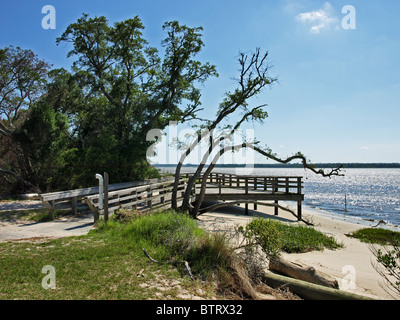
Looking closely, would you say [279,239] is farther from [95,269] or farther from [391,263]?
[95,269]

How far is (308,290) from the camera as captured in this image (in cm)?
487

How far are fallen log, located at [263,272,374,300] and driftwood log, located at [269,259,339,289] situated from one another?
1.50 feet

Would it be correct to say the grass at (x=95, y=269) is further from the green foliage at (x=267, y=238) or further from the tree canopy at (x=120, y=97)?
the tree canopy at (x=120, y=97)

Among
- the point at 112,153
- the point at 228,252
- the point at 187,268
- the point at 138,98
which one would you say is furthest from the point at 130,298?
the point at 138,98

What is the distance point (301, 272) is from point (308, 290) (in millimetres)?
699

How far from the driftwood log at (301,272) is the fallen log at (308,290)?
459 millimetres

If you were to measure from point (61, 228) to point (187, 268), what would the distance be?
5.65 metres

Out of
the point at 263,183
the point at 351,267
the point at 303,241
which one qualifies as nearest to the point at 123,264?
the point at 351,267

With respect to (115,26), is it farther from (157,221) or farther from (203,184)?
(157,221)

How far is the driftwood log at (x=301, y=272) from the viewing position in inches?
209

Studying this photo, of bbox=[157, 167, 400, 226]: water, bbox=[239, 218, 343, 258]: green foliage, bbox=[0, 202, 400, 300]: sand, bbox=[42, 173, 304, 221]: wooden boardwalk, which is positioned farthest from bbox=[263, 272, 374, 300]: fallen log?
bbox=[157, 167, 400, 226]: water

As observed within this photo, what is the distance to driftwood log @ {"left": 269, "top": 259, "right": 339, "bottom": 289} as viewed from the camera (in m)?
5.30

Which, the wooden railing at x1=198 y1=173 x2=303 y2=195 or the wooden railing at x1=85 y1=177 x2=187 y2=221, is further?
the wooden railing at x1=198 y1=173 x2=303 y2=195

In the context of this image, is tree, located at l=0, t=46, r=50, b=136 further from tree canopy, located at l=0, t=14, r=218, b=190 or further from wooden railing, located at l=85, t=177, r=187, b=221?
wooden railing, located at l=85, t=177, r=187, b=221
